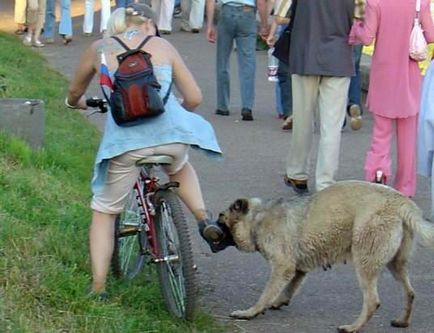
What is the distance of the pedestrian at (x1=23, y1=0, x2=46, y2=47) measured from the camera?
17625 millimetres

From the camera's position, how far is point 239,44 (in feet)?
39.2

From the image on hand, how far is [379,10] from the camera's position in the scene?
8219 millimetres

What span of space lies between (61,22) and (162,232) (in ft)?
44.4

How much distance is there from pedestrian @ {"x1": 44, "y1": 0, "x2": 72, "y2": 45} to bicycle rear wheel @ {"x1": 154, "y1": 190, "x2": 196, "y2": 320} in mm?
12982

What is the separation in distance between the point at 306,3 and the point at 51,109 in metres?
4.01

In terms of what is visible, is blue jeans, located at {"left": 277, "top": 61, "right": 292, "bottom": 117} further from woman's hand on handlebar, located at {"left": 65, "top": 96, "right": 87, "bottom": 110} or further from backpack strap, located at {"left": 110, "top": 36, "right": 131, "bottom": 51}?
backpack strap, located at {"left": 110, "top": 36, "right": 131, "bottom": 51}

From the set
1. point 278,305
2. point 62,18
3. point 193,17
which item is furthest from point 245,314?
point 193,17

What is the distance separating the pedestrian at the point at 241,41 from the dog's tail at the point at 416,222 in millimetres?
6412

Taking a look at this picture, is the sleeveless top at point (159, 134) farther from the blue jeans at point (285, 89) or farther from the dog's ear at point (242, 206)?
the blue jeans at point (285, 89)

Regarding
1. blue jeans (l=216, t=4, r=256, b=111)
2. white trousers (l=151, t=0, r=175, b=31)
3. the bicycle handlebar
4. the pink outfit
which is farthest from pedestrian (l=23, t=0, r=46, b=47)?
the bicycle handlebar

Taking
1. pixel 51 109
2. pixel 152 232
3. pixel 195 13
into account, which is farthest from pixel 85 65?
pixel 195 13

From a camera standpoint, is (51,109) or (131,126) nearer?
(131,126)

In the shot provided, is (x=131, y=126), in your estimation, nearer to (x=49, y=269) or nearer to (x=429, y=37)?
(x=49, y=269)

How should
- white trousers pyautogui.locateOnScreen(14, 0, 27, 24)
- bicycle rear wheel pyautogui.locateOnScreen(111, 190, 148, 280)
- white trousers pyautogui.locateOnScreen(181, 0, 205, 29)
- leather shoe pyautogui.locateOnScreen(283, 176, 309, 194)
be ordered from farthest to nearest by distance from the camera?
white trousers pyautogui.locateOnScreen(181, 0, 205, 29), white trousers pyautogui.locateOnScreen(14, 0, 27, 24), leather shoe pyautogui.locateOnScreen(283, 176, 309, 194), bicycle rear wheel pyautogui.locateOnScreen(111, 190, 148, 280)
